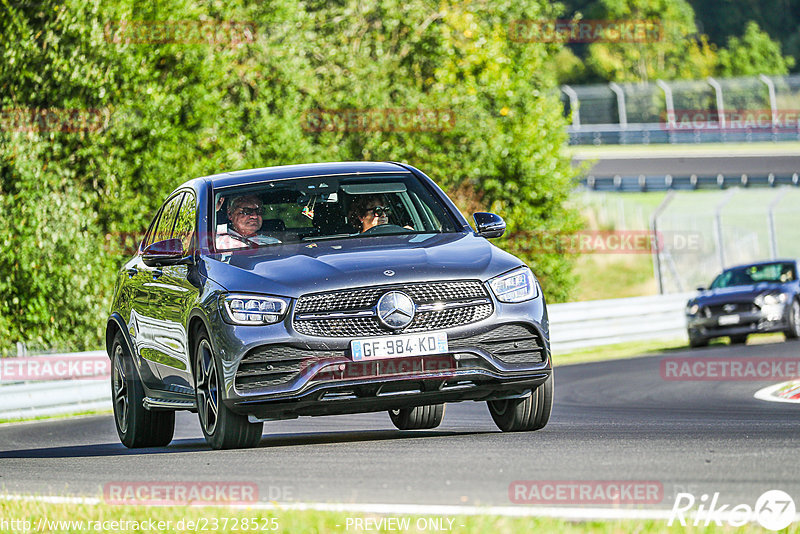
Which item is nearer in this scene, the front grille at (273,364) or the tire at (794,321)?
the front grille at (273,364)

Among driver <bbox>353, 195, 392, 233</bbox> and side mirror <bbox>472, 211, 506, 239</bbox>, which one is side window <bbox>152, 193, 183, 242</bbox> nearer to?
driver <bbox>353, 195, 392, 233</bbox>

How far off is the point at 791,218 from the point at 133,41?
3176 cm

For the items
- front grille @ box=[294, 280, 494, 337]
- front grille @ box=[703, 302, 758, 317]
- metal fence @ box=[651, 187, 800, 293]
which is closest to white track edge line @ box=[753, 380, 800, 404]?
front grille @ box=[294, 280, 494, 337]

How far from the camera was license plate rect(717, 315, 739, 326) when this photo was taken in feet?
77.0

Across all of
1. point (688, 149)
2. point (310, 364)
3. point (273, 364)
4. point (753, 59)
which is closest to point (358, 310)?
point (310, 364)

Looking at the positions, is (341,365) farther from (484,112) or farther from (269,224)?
(484,112)

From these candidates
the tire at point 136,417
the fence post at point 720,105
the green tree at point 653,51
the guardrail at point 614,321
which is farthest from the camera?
the green tree at point 653,51

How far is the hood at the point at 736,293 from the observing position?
23484 millimetres

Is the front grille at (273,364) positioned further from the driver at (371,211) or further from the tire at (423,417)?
the tire at (423,417)

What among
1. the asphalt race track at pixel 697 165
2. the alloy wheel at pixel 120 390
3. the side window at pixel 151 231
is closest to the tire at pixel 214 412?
the alloy wheel at pixel 120 390

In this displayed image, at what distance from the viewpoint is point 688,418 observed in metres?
10.9

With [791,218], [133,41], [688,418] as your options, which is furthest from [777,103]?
[688,418]

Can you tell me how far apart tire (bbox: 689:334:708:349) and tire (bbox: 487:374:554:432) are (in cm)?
1507

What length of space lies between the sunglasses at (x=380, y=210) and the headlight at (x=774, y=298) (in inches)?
590
